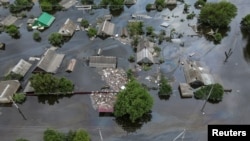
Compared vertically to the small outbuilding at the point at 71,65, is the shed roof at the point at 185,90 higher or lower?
lower

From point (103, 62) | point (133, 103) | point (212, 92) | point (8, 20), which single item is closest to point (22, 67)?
point (103, 62)

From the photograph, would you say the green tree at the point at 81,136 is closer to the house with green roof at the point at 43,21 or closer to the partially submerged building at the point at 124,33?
the partially submerged building at the point at 124,33

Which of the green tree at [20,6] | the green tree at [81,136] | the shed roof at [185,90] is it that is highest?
the green tree at [20,6]

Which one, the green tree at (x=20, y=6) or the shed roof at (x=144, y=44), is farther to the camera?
the green tree at (x=20, y=6)

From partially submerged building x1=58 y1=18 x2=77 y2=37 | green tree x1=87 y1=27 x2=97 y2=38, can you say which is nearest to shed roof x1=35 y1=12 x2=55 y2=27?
partially submerged building x1=58 y1=18 x2=77 y2=37

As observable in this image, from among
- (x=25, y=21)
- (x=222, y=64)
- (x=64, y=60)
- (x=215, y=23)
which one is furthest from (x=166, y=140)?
(x=25, y=21)

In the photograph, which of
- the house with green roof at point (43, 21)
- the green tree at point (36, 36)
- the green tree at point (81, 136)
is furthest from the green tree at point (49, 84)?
the house with green roof at point (43, 21)

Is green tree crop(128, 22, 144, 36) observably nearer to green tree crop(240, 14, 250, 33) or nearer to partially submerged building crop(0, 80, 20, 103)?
green tree crop(240, 14, 250, 33)
